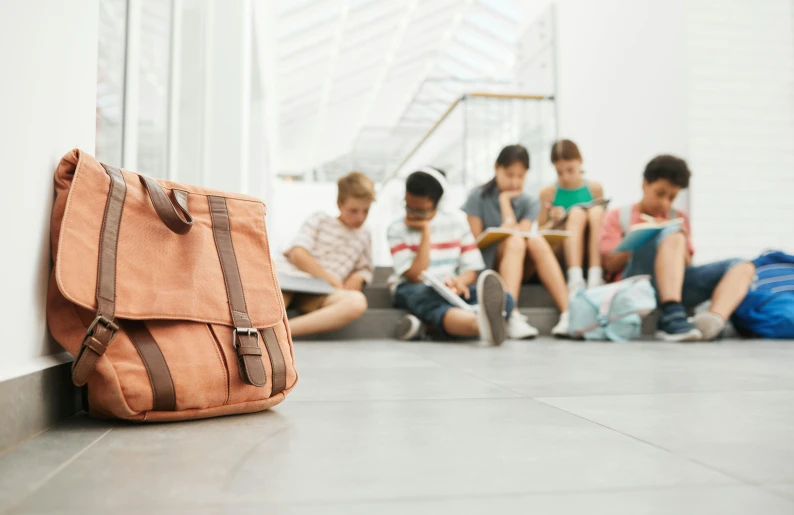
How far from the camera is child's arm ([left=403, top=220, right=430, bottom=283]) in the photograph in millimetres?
2691

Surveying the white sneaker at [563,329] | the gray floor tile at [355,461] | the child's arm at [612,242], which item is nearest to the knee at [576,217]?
the child's arm at [612,242]

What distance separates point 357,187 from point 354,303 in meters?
0.51

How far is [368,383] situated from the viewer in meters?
1.30

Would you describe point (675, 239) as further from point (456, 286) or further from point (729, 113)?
point (729, 113)

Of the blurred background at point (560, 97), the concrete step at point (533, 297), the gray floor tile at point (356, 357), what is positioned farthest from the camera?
the concrete step at point (533, 297)

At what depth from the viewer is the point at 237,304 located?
0.95 m

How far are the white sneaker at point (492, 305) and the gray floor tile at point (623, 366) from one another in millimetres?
86

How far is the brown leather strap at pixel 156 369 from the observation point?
819 millimetres

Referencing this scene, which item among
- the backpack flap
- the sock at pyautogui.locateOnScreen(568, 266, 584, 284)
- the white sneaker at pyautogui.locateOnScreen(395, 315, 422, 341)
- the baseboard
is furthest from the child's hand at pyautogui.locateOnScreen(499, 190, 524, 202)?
the baseboard

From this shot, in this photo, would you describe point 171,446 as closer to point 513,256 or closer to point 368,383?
point 368,383

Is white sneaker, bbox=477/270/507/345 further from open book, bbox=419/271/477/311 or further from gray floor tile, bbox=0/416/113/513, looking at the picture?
gray floor tile, bbox=0/416/113/513

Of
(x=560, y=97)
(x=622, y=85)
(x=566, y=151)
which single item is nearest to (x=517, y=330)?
(x=566, y=151)

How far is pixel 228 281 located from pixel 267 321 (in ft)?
0.28

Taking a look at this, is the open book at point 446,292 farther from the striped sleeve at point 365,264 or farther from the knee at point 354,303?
the striped sleeve at point 365,264
